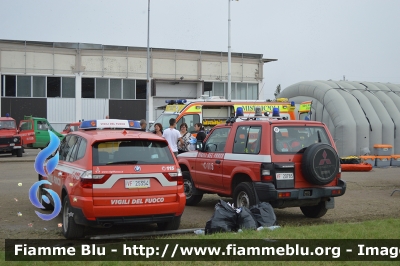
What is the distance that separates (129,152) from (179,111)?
12948 mm

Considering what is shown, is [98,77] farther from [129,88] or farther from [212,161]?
[212,161]

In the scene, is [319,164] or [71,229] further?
[319,164]

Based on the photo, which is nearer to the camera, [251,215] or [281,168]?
[251,215]

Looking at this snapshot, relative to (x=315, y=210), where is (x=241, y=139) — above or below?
above

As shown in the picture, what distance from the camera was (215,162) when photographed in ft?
36.4

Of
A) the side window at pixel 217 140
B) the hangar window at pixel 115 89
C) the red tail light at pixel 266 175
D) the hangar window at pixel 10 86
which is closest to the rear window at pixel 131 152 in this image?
the red tail light at pixel 266 175

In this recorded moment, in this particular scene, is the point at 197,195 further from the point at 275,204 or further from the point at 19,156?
the point at 19,156

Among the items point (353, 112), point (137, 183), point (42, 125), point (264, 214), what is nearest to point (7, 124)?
point (42, 125)

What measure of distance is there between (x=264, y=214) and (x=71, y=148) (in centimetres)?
356

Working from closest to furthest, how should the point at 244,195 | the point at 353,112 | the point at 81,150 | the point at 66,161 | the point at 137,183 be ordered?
the point at 137,183, the point at 81,150, the point at 66,161, the point at 244,195, the point at 353,112

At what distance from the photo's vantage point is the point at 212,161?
1124 cm

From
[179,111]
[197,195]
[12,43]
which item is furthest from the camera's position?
[12,43]

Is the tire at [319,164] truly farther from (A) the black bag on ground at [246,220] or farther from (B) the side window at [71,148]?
(B) the side window at [71,148]

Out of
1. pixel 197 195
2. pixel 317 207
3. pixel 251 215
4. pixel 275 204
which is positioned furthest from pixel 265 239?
pixel 197 195
